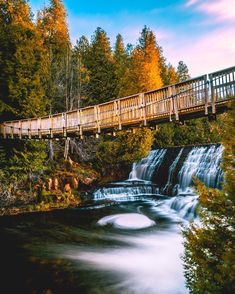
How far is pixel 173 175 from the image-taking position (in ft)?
82.1

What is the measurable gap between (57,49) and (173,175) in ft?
70.2

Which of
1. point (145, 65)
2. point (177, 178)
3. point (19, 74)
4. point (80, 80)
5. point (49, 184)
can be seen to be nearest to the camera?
point (19, 74)

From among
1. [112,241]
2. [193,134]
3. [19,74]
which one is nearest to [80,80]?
[19,74]

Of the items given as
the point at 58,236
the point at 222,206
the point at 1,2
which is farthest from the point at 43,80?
the point at 222,206

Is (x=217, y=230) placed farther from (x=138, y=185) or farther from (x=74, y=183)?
(x=74, y=183)

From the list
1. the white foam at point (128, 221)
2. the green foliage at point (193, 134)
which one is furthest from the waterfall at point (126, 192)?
the green foliage at point (193, 134)

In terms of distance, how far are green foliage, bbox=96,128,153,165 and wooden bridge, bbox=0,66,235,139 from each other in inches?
399

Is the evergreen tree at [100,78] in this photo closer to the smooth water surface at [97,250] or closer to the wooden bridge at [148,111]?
the wooden bridge at [148,111]

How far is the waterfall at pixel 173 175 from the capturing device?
72.8 ft

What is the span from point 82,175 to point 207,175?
10.1 metres

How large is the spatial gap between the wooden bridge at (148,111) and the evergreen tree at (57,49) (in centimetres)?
949

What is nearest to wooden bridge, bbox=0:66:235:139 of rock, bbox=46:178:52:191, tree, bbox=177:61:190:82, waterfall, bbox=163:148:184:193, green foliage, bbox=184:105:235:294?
green foliage, bbox=184:105:235:294

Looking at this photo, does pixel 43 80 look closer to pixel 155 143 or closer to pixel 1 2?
pixel 1 2

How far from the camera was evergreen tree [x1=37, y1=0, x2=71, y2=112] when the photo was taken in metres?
29.6
